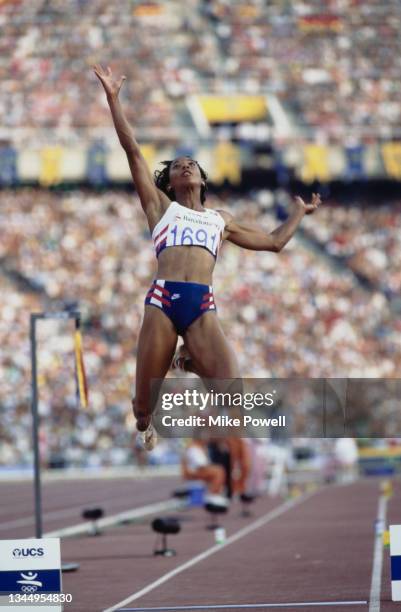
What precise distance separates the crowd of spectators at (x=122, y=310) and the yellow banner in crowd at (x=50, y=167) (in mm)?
843

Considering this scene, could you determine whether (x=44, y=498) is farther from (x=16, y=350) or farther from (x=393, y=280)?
(x=393, y=280)

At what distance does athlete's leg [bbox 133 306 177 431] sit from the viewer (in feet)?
24.7

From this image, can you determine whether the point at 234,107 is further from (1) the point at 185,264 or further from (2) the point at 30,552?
(1) the point at 185,264

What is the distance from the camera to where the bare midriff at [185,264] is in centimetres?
764

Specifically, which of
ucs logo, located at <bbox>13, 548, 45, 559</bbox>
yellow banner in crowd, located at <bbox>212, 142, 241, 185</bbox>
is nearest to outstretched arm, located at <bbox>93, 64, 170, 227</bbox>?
ucs logo, located at <bbox>13, 548, 45, 559</bbox>

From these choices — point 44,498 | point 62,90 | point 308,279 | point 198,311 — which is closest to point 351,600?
point 198,311

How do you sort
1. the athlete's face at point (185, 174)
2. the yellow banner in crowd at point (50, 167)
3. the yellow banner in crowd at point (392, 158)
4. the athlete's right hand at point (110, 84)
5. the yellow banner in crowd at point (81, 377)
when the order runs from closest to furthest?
the athlete's right hand at point (110, 84)
the athlete's face at point (185, 174)
the yellow banner in crowd at point (81, 377)
the yellow banner in crowd at point (50, 167)
the yellow banner in crowd at point (392, 158)

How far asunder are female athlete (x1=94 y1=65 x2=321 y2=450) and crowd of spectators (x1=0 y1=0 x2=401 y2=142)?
30071mm

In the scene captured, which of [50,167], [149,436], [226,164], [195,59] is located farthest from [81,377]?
[195,59]

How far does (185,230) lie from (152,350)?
68cm

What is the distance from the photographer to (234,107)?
38594 millimetres

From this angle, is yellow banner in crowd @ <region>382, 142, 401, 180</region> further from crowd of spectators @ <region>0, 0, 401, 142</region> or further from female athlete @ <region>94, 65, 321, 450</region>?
female athlete @ <region>94, 65, 321, 450</region>

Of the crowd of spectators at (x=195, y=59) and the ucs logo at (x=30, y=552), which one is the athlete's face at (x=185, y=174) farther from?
the crowd of spectators at (x=195, y=59)

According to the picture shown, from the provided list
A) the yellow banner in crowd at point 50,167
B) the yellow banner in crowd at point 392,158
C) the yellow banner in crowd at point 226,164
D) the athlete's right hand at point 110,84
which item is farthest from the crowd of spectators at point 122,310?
the athlete's right hand at point 110,84
